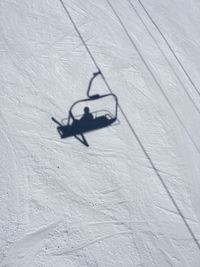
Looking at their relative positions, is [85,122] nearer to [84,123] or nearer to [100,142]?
[84,123]

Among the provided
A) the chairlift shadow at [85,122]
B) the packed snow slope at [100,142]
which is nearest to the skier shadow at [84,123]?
the chairlift shadow at [85,122]

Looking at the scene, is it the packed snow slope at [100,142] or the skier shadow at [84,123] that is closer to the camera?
the packed snow slope at [100,142]

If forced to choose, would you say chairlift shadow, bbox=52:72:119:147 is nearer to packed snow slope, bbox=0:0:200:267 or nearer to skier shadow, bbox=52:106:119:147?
skier shadow, bbox=52:106:119:147

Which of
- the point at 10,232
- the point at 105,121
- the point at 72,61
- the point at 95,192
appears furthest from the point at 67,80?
the point at 10,232

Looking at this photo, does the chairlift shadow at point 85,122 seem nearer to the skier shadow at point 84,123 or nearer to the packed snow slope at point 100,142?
the skier shadow at point 84,123

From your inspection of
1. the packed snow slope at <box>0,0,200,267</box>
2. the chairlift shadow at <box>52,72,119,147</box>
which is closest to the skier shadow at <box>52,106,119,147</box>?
the chairlift shadow at <box>52,72,119,147</box>

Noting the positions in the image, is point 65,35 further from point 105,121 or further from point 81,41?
point 105,121
